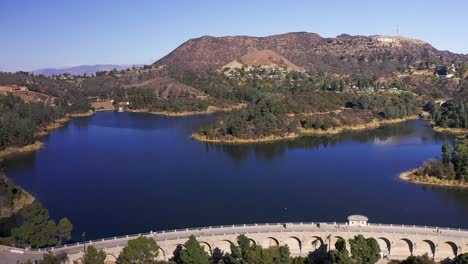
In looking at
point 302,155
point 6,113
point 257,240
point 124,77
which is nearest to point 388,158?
→ point 302,155

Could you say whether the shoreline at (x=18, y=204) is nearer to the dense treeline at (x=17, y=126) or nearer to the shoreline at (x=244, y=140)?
the dense treeline at (x=17, y=126)

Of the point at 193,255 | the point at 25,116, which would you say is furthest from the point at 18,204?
the point at 25,116

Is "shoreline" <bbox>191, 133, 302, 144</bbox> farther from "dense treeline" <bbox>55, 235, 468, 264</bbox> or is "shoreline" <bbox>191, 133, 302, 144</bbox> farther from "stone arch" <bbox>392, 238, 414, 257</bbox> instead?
"dense treeline" <bbox>55, 235, 468, 264</bbox>

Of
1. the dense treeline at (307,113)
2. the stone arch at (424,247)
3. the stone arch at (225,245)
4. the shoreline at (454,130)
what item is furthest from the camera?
the shoreline at (454,130)

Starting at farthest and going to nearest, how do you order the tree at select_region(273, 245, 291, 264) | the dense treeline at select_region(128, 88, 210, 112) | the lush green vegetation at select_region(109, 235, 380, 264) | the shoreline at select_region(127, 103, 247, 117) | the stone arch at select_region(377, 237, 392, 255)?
the dense treeline at select_region(128, 88, 210, 112), the shoreline at select_region(127, 103, 247, 117), the stone arch at select_region(377, 237, 392, 255), the tree at select_region(273, 245, 291, 264), the lush green vegetation at select_region(109, 235, 380, 264)

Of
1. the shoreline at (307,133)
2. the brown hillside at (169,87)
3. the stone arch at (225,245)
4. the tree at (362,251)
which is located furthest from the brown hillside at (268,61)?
the tree at (362,251)

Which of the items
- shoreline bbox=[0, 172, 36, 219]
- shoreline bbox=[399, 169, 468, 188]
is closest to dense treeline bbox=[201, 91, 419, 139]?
shoreline bbox=[399, 169, 468, 188]
